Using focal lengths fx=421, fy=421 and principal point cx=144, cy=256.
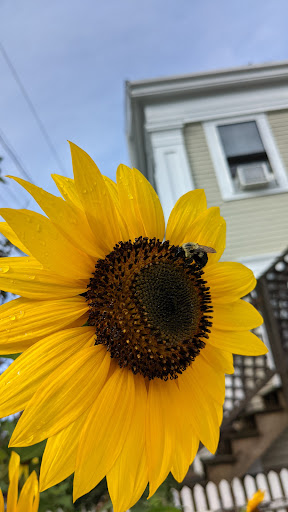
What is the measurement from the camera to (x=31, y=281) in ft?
2.28

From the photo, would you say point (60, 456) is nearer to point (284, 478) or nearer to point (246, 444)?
point (246, 444)

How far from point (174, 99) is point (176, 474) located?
35.2 ft

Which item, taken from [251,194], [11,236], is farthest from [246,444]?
[11,236]

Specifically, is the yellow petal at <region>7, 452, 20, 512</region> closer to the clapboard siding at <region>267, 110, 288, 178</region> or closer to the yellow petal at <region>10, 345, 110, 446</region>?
the yellow petal at <region>10, 345, 110, 446</region>

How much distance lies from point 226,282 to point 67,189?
38cm

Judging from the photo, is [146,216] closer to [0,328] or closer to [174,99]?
[0,328]

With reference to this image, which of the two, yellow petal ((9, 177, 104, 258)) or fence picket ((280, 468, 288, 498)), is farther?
fence picket ((280, 468, 288, 498))

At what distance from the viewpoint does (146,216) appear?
84 centimetres

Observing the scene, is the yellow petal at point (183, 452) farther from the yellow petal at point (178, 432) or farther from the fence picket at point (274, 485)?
the fence picket at point (274, 485)

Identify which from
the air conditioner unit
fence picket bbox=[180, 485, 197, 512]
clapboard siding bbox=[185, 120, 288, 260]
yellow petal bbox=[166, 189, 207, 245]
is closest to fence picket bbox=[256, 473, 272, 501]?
fence picket bbox=[180, 485, 197, 512]

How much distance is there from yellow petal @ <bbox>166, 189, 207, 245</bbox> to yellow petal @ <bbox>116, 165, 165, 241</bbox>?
43 mm

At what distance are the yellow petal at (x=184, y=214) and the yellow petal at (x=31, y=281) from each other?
258 millimetres

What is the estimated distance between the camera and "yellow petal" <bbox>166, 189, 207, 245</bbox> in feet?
2.96

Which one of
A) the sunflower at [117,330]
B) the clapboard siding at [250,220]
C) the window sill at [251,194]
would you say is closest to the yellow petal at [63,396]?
the sunflower at [117,330]
